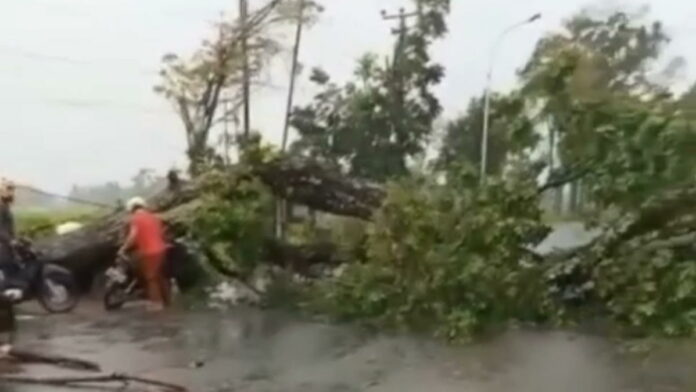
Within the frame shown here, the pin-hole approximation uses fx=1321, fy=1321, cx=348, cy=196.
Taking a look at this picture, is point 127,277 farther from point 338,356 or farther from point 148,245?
point 338,356

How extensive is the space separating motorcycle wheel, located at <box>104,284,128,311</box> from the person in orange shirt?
0.30 meters

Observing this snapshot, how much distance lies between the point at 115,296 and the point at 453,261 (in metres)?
4.38

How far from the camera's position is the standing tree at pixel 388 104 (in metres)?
23.9

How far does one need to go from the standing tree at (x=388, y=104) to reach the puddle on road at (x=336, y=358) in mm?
9929

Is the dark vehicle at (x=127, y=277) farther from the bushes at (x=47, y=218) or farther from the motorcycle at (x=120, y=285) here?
the bushes at (x=47, y=218)

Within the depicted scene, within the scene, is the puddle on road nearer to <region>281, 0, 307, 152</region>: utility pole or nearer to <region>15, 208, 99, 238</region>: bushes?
<region>15, 208, 99, 238</region>: bushes

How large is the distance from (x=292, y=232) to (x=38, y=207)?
13.5 ft

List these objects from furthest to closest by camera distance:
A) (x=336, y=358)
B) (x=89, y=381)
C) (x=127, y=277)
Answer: (x=127, y=277) → (x=336, y=358) → (x=89, y=381)

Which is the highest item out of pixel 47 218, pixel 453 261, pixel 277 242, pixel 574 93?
pixel 574 93

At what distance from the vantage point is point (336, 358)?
11258 millimetres

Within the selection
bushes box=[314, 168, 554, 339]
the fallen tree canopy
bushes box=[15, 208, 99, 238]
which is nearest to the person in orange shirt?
the fallen tree canopy

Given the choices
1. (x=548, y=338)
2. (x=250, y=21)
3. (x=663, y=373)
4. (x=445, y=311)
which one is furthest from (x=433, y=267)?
(x=250, y=21)

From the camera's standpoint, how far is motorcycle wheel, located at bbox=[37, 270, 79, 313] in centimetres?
1480

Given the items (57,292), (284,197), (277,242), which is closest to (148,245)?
(57,292)
